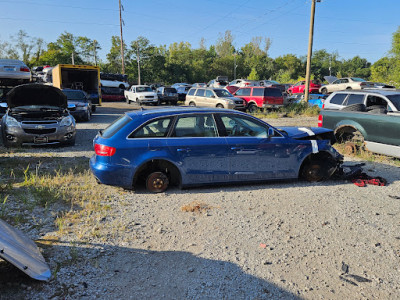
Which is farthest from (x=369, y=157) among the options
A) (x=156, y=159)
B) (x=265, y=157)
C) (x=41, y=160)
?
(x=41, y=160)

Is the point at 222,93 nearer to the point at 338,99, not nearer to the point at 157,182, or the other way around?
the point at 338,99

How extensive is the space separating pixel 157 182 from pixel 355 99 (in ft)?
24.7

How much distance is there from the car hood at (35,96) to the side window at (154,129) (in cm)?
637

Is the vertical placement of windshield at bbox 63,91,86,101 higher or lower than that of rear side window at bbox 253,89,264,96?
lower

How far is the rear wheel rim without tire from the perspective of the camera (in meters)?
5.83

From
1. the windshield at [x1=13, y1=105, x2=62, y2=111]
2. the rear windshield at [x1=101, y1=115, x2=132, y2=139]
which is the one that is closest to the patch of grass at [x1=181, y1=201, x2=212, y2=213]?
the rear windshield at [x1=101, y1=115, x2=132, y2=139]

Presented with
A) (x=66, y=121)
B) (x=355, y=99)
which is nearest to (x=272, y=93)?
(x=355, y=99)

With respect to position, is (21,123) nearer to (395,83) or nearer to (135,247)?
(135,247)

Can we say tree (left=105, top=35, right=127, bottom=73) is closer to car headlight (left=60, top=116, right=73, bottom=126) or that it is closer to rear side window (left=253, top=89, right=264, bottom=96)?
rear side window (left=253, top=89, right=264, bottom=96)

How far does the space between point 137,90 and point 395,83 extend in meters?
22.7

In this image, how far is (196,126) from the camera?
19.6 feet

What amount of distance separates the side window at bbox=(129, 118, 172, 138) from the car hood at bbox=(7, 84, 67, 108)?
6.37m

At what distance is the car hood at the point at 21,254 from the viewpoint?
2908 millimetres

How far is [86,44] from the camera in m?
65.4
